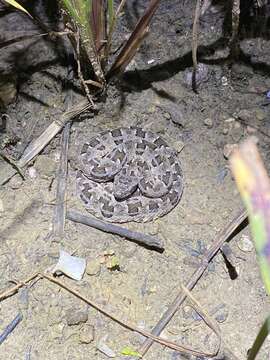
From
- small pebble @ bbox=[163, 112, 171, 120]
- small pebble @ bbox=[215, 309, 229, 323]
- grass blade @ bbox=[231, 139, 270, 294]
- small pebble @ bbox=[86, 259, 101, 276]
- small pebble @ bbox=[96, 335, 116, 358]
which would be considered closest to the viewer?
grass blade @ bbox=[231, 139, 270, 294]

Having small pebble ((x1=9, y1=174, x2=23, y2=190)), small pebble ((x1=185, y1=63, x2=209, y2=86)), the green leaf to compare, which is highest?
the green leaf

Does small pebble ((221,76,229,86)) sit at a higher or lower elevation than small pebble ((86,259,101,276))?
higher

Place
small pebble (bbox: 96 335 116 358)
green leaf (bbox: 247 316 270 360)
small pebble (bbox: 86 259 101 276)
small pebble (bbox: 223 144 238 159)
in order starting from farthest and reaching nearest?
small pebble (bbox: 223 144 238 159)
small pebble (bbox: 86 259 101 276)
small pebble (bbox: 96 335 116 358)
green leaf (bbox: 247 316 270 360)

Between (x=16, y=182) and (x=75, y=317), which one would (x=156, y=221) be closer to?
(x=75, y=317)

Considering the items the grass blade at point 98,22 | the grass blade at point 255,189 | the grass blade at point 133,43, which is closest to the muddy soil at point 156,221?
the grass blade at point 133,43

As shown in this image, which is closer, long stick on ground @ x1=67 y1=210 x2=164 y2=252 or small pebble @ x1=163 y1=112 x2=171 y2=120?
long stick on ground @ x1=67 y1=210 x2=164 y2=252

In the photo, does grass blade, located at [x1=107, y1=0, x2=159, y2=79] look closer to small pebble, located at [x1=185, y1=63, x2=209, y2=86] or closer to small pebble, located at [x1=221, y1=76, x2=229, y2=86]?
small pebble, located at [x1=185, y1=63, x2=209, y2=86]

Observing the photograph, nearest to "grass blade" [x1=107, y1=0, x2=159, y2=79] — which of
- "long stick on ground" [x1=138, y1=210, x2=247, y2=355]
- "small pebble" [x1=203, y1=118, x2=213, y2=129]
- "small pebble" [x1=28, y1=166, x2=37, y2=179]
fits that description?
"small pebble" [x1=203, y1=118, x2=213, y2=129]

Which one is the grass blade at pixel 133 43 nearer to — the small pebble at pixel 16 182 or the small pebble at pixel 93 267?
the small pebble at pixel 16 182
